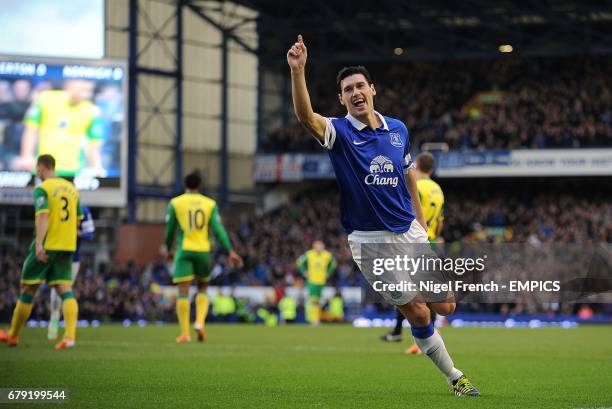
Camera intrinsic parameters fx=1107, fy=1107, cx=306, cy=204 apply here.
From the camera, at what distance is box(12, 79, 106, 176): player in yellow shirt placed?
100 feet

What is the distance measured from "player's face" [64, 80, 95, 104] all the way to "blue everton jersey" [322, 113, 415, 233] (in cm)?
2409

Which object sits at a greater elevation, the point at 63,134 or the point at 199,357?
the point at 63,134

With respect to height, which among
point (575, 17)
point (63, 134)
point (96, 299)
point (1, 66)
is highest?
point (575, 17)

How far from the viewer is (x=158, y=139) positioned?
47.6 metres

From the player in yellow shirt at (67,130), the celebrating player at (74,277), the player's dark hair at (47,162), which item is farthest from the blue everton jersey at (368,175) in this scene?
the player in yellow shirt at (67,130)

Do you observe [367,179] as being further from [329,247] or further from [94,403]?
[329,247]

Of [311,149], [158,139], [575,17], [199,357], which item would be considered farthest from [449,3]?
[199,357]

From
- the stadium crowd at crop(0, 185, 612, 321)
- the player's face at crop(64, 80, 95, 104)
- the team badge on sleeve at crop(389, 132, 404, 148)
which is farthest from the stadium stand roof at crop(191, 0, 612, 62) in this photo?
the team badge on sleeve at crop(389, 132, 404, 148)

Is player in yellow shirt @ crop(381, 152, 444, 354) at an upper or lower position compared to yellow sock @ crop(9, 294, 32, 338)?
upper

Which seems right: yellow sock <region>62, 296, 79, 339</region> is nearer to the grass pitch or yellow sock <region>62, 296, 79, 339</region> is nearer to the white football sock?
the grass pitch

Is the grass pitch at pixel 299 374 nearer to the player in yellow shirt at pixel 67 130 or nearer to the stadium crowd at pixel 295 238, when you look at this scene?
the player in yellow shirt at pixel 67 130

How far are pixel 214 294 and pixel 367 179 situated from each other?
27920 millimetres

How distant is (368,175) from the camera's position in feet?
26.7

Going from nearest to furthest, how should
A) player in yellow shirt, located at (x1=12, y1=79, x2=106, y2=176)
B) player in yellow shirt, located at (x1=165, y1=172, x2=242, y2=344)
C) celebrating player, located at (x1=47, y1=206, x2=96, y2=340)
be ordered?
player in yellow shirt, located at (x1=165, y1=172, x2=242, y2=344) < celebrating player, located at (x1=47, y1=206, x2=96, y2=340) < player in yellow shirt, located at (x1=12, y1=79, x2=106, y2=176)
